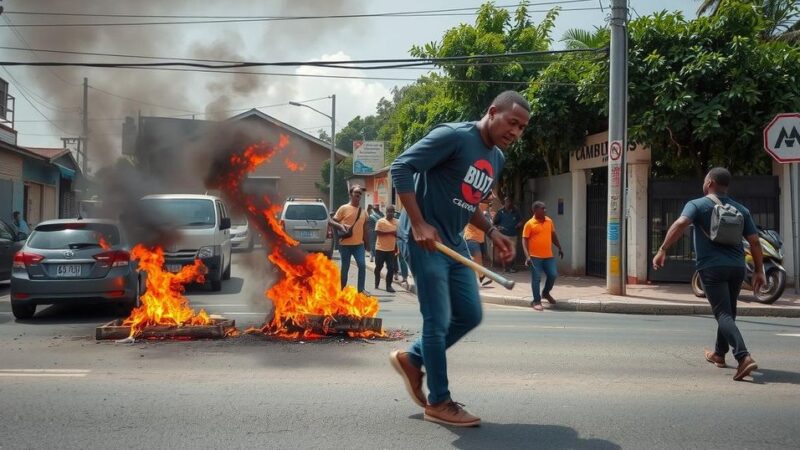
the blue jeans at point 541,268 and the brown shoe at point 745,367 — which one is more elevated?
the blue jeans at point 541,268

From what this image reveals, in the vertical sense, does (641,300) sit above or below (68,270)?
below

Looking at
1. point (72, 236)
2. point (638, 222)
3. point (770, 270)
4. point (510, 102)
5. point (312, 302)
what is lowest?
point (312, 302)

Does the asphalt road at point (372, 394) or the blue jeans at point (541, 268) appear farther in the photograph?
the blue jeans at point (541, 268)

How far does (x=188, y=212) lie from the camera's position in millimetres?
13094

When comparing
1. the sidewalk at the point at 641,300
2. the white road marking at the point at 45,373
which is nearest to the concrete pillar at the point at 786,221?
the sidewalk at the point at 641,300

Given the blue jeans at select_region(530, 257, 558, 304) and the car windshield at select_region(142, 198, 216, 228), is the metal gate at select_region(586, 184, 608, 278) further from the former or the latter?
the car windshield at select_region(142, 198, 216, 228)

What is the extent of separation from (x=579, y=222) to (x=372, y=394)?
12.3 m

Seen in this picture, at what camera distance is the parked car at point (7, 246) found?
1299 centimetres

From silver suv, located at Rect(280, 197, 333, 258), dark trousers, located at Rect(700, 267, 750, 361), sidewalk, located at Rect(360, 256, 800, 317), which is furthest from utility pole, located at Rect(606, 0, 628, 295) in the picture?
silver suv, located at Rect(280, 197, 333, 258)

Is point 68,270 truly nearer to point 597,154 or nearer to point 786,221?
point 597,154

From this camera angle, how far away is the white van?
489 inches

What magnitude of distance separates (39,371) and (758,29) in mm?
13560

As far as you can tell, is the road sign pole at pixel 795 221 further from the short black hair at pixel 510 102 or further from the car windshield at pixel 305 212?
the car windshield at pixel 305 212

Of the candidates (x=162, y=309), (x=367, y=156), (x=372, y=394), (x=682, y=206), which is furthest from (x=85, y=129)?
(x=367, y=156)
